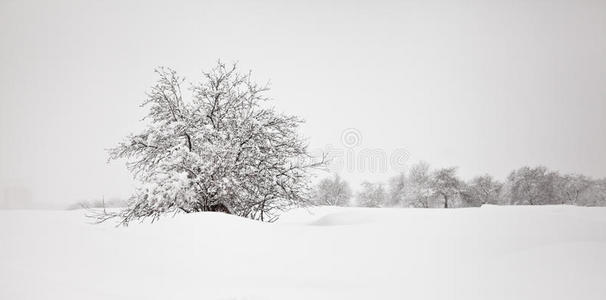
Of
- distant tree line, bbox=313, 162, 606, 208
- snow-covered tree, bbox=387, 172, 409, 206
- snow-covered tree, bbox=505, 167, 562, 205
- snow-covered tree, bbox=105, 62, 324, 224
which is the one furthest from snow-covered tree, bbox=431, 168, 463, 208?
snow-covered tree, bbox=105, 62, 324, 224

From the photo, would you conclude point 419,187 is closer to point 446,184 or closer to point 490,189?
point 446,184

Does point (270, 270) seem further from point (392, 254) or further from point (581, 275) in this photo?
point (581, 275)

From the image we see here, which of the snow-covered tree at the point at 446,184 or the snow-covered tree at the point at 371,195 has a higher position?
the snow-covered tree at the point at 446,184

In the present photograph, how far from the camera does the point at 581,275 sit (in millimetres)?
2727

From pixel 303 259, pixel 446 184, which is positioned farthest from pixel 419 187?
pixel 303 259

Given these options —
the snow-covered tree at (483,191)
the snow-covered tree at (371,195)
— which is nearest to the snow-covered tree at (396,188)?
the snow-covered tree at (371,195)

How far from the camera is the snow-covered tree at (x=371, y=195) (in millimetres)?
63781

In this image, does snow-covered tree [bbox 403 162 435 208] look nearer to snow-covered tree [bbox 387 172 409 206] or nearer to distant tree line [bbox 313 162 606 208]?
distant tree line [bbox 313 162 606 208]

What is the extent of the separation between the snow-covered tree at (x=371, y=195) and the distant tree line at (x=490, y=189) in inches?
358

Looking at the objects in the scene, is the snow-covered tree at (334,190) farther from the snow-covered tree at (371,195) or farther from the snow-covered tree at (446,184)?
the snow-covered tree at (446,184)

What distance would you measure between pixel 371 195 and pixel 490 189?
20045mm

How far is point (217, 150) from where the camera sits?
6.07m

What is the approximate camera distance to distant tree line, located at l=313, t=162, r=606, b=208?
45.3 meters

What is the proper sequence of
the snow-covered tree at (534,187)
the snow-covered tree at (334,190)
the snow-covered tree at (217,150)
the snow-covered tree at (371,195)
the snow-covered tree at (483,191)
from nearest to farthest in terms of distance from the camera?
the snow-covered tree at (217,150)
the snow-covered tree at (534,187)
the snow-covered tree at (483,191)
the snow-covered tree at (334,190)
the snow-covered tree at (371,195)
